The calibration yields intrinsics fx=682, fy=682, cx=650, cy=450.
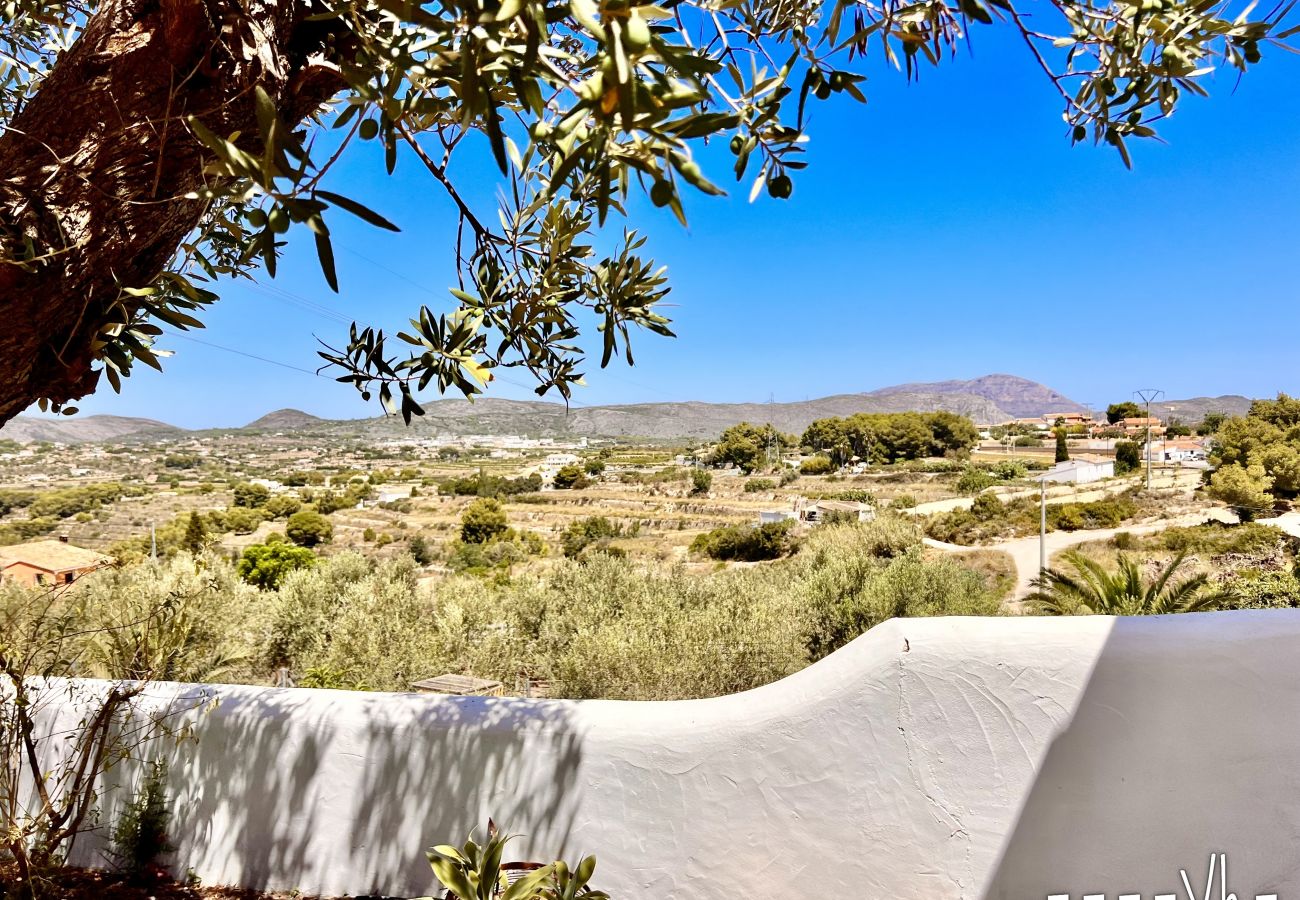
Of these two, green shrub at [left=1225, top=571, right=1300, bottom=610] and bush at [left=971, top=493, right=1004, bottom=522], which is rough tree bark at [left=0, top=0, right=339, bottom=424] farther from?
bush at [left=971, top=493, right=1004, bottom=522]

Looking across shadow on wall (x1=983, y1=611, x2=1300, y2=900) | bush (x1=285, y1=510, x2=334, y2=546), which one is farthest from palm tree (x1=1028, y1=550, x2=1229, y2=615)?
bush (x1=285, y1=510, x2=334, y2=546)

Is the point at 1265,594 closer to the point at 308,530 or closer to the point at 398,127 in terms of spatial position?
the point at 398,127

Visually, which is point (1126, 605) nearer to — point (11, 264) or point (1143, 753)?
point (1143, 753)

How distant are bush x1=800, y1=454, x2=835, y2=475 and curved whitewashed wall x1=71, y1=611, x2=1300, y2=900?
49.4 m

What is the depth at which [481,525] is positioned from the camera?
3138 cm

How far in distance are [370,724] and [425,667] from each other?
170 inches

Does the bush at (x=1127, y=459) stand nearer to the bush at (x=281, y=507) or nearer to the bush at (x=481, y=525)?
the bush at (x=481, y=525)

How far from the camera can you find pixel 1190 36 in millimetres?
1740

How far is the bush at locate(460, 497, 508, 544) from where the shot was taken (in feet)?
102

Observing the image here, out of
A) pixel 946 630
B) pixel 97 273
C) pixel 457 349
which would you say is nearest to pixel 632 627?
pixel 946 630

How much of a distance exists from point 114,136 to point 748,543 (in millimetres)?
25857

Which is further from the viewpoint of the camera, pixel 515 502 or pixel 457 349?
pixel 515 502

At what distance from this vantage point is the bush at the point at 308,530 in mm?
28203

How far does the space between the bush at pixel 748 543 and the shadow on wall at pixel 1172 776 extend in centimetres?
2335
